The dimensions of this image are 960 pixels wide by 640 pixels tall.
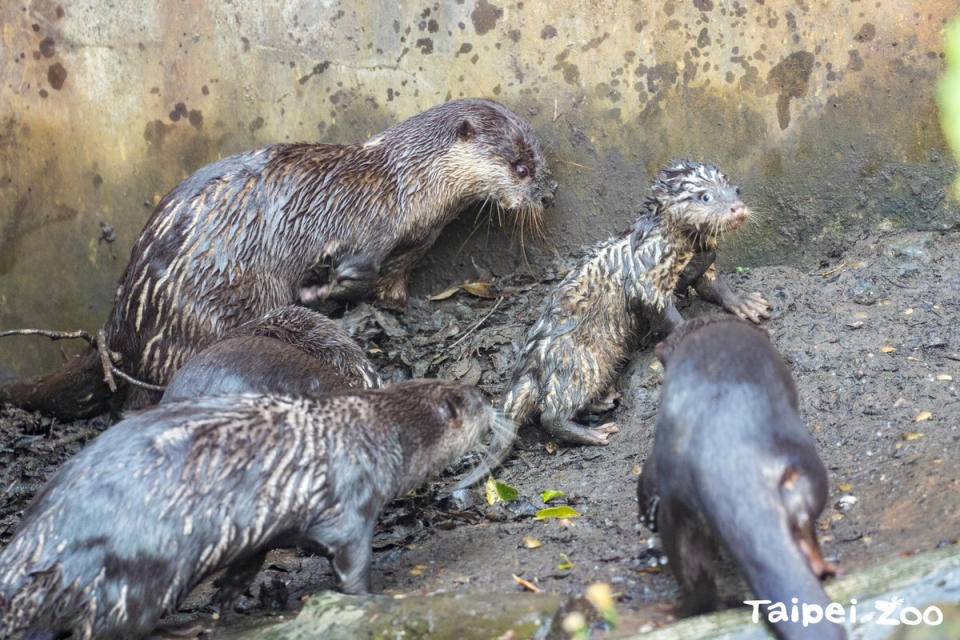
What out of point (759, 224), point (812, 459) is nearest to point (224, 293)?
point (759, 224)

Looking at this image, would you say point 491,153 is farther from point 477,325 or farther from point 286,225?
point 286,225

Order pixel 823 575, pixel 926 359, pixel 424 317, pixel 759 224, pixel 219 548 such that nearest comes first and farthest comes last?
1. pixel 823 575
2. pixel 219 548
3. pixel 926 359
4. pixel 759 224
5. pixel 424 317

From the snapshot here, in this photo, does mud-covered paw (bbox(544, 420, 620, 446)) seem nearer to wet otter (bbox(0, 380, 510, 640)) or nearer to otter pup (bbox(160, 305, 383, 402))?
otter pup (bbox(160, 305, 383, 402))

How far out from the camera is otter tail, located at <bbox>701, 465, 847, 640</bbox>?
8.06 ft

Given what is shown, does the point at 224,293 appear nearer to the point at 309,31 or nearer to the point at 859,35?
the point at 309,31

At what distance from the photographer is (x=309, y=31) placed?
5.94 meters

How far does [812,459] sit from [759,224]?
122 inches

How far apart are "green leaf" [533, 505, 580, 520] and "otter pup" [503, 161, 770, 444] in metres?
0.72

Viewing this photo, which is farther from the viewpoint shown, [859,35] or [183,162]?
[183,162]

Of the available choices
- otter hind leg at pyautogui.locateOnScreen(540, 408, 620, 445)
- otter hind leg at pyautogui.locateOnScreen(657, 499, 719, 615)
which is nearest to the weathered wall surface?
otter hind leg at pyautogui.locateOnScreen(540, 408, 620, 445)

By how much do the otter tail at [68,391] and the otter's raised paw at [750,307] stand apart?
11.2 feet

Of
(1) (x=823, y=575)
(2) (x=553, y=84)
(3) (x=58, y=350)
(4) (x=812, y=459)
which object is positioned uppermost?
(2) (x=553, y=84)

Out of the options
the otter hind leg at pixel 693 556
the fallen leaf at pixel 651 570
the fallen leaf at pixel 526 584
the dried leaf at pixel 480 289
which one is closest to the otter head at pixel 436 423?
the fallen leaf at pixel 526 584

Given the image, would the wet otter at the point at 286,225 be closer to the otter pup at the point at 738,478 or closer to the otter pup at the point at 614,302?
the otter pup at the point at 614,302
